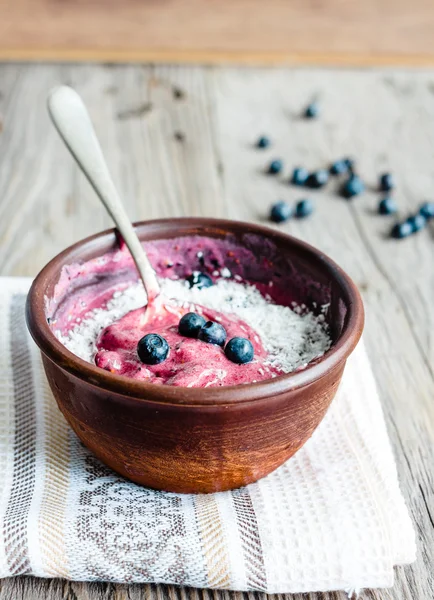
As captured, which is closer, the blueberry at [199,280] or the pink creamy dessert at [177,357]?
the pink creamy dessert at [177,357]

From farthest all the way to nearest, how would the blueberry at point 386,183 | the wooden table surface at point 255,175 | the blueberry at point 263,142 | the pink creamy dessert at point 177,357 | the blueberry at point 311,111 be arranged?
1. the blueberry at point 311,111
2. the blueberry at point 263,142
3. the blueberry at point 386,183
4. the wooden table surface at point 255,175
5. the pink creamy dessert at point 177,357

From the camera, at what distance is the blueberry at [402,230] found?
1.91 m

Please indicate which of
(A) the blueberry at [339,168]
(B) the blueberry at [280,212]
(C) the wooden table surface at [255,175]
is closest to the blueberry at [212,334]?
(C) the wooden table surface at [255,175]

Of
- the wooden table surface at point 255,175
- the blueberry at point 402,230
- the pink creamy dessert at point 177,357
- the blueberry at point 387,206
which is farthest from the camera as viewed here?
the blueberry at point 387,206

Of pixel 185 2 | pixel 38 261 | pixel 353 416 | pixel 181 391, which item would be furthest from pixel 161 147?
pixel 181 391

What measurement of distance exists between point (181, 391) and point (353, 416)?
427mm

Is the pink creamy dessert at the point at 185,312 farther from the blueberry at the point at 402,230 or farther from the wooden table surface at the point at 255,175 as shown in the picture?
the blueberry at the point at 402,230

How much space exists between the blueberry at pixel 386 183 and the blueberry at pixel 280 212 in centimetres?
33

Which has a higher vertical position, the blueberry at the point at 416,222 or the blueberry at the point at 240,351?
the blueberry at the point at 240,351

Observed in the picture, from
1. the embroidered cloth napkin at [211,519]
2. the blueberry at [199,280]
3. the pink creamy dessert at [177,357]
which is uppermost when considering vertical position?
the pink creamy dessert at [177,357]

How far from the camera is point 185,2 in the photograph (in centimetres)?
287

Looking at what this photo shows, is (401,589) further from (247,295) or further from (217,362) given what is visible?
(247,295)

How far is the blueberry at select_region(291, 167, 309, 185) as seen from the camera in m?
2.13

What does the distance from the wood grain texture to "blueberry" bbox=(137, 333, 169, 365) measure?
2062 millimetres
